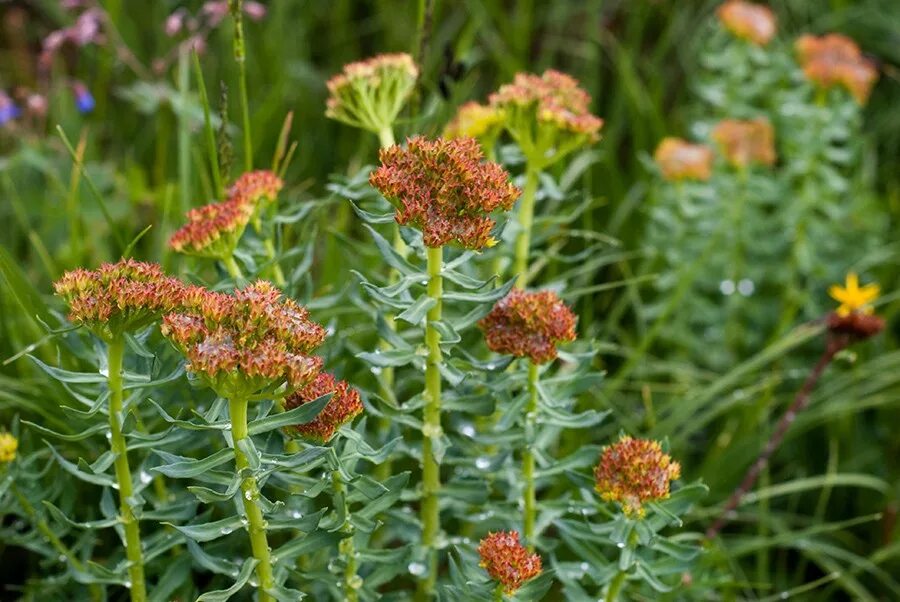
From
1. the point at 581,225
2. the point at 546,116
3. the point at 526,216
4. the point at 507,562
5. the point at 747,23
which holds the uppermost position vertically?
the point at 546,116

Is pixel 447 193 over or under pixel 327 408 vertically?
over

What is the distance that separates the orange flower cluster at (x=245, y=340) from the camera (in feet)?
4.40

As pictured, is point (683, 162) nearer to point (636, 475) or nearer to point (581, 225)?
point (581, 225)

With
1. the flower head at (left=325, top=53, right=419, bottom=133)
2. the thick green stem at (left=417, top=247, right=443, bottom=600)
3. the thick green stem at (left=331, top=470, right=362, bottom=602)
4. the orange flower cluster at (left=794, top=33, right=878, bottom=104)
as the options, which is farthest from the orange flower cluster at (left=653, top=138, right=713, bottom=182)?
the thick green stem at (left=331, top=470, right=362, bottom=602)

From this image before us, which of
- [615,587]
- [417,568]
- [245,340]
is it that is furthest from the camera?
[417,568]

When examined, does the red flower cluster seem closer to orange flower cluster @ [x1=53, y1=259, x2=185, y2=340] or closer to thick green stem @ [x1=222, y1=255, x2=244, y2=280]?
thick green stem @ [x1=222, y1=255, x2=244, y2=280]

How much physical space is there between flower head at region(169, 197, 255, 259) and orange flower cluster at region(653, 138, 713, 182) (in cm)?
164

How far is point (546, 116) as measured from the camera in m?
2.00

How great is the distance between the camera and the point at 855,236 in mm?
3424

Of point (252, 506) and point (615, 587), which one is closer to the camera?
point (252, 506)

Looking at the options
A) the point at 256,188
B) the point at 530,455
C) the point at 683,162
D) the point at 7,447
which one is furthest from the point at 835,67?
the point at 7,447

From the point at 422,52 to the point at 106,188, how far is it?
66.1 inches

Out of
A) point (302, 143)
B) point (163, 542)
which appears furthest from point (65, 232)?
point (163, 542)

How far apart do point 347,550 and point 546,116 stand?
88 centimetres
